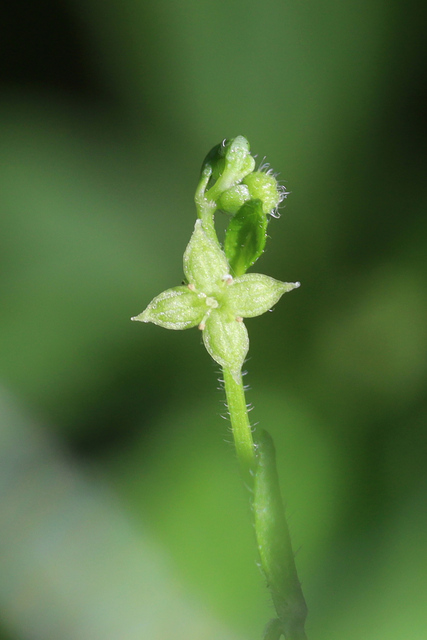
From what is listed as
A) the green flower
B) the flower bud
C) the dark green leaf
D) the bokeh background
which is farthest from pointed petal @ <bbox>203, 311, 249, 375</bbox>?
the bokeh background

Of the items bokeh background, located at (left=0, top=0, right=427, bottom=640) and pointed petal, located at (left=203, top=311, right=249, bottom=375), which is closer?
pointed petal, located at (left=203, top=311, right=249, bottom=375)

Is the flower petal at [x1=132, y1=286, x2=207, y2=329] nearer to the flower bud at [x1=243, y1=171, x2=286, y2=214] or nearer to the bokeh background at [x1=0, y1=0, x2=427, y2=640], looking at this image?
the flower bud at [x1=243, y1=171, x2=286, y2=214]

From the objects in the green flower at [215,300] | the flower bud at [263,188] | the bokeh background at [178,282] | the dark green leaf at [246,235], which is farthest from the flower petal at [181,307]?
the bokeh background at [178,282]

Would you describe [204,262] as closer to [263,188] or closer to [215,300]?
Answer: [215,300]

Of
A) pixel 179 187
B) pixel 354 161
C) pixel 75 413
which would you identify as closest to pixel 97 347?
pixel 75 413

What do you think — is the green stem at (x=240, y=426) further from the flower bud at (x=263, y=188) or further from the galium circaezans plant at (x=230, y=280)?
the flower bud at (x=263, y=188)

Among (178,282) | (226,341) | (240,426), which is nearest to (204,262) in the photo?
(226,341)
